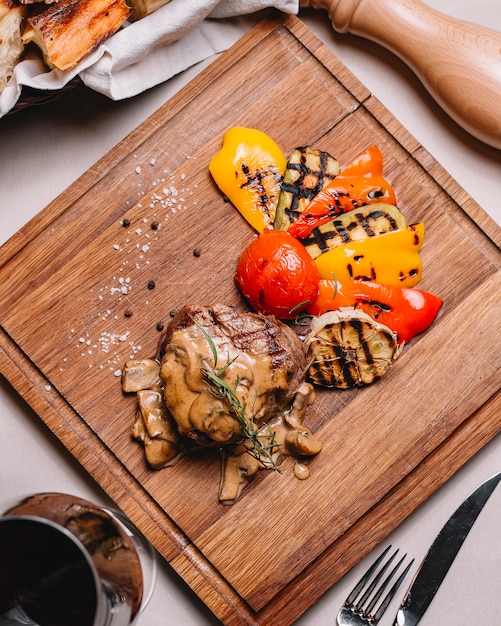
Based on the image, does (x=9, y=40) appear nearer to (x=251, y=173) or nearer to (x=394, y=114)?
(x=251, y=173)

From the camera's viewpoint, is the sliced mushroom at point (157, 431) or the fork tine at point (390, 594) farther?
the fork tine at point (390, 594)

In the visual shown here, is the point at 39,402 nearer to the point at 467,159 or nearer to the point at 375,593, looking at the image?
the point at 375,593

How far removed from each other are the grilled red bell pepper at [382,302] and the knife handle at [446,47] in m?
0.73

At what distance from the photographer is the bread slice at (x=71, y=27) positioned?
2.44m

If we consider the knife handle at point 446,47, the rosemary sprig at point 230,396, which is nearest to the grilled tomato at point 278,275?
the rosemary sprig at point 230,396

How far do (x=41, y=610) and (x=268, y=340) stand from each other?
1.07 meters

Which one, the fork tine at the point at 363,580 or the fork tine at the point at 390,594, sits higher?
the fork tine at the point at 363,580

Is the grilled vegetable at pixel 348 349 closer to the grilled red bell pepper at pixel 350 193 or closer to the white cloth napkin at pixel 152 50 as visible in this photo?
the grilled red bell pepper at pixel 350 193

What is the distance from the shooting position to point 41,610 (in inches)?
81.5

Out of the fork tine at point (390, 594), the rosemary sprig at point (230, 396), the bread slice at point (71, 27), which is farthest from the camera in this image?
the fork tine at point (390, 594)

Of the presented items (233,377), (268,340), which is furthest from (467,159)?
(233,377)

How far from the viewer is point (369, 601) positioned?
2.71 m

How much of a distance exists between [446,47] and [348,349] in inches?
47.9

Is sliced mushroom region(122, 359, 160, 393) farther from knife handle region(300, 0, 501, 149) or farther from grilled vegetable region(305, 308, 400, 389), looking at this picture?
knife handle region(300, 0, 501, 149)
